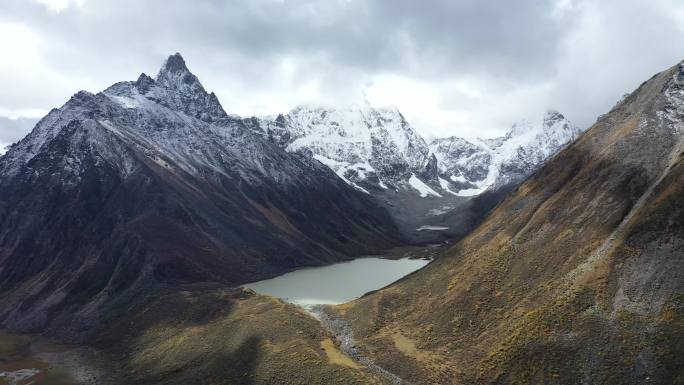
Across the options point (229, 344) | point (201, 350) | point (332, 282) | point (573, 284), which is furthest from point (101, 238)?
point (573, 284)

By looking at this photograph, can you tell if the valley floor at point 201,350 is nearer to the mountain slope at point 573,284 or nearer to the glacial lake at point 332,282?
the mountain slope at point 573,284

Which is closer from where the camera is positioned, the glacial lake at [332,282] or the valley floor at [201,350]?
the valley floor at [201,350]

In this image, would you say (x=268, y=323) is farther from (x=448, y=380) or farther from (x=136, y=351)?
(x=448, y=380)

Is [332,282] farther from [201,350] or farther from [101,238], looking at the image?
[201,350]

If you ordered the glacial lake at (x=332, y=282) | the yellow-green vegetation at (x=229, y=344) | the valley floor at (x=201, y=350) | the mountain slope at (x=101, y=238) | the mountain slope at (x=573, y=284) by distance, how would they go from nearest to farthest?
1. the mountain slope at (x=573, y=284)
2. the yellow-green vegetation at (x=229, y=344)
3. the valley floor at (x=201, y=350)
4. the glacial lake at (x=332, y=282)
5. the mountain slope at (x=101, y=238)

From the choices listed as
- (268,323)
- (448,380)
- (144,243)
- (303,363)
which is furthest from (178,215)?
(448,380)

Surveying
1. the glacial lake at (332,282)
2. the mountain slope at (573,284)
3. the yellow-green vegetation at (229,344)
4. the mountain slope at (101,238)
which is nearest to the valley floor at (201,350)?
the yellow-green vegetation at (229,344)
